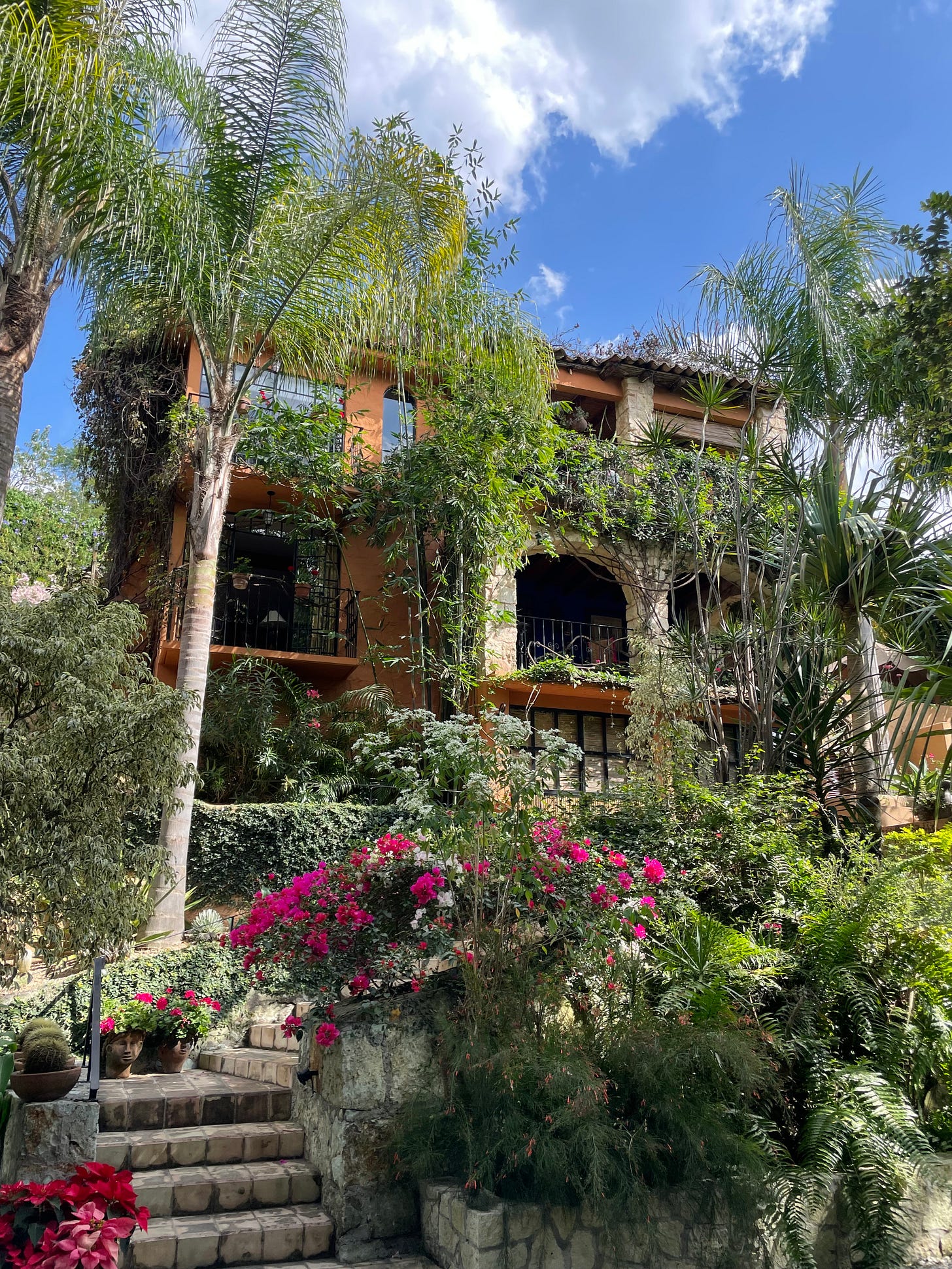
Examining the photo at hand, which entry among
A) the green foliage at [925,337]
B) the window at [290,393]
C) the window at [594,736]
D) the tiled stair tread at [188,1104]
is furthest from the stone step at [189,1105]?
the window at [594,736]

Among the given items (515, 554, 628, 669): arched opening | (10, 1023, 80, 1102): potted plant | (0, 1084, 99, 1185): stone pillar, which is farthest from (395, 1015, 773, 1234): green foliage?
(515, 554, 628, 669): arched opening

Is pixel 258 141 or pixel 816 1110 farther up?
pixel 258 141

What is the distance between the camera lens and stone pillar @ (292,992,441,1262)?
515cm

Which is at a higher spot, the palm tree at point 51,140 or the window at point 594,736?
the palm tree at point 51,140

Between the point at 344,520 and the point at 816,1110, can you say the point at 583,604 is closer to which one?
the point at 344,520

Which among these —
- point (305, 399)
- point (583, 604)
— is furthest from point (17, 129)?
point (583, 604)

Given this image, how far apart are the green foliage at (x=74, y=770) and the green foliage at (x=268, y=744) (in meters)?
5.81

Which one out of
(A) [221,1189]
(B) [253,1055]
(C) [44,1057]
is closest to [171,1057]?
(B) [253,1055]

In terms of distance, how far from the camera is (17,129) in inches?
301

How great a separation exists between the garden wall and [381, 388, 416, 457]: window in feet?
35.0

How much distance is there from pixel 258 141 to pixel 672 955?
8627 mm

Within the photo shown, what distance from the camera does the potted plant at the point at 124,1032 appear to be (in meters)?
7.39

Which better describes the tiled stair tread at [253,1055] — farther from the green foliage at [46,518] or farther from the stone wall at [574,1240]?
the green foliage at [46,518]

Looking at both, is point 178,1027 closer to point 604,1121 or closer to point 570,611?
point 604,1121
